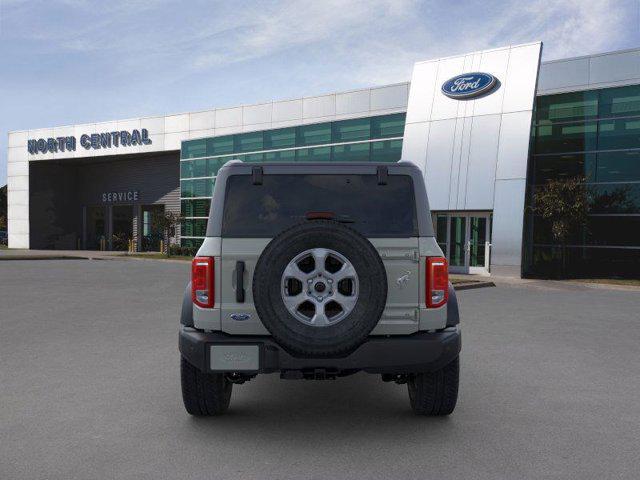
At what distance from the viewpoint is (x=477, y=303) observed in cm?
1305

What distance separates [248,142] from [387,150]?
9.39 meters

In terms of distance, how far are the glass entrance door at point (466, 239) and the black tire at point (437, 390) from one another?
1936cm

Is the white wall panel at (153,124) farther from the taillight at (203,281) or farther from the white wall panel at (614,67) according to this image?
the taillight at (203,281)

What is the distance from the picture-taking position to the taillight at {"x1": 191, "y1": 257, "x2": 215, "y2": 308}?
4.13 m

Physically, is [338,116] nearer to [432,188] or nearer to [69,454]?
[432,188]

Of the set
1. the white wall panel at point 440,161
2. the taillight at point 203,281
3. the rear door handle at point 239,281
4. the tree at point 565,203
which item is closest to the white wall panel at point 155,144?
the white wall panel at point 440,161

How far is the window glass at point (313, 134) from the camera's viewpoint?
98.4 feet

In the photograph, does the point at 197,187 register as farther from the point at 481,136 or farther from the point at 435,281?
the point at 435,281

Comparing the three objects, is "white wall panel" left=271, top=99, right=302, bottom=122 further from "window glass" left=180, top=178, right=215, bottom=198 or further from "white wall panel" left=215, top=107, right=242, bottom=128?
"window glass" left=180, top=178, right=215, bottom=198

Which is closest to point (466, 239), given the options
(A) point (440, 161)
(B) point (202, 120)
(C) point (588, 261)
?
(A) point (440, 161)

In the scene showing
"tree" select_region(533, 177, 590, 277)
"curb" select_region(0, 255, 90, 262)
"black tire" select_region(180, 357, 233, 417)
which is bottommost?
"curb" select_region(0, 255, 90, 262)

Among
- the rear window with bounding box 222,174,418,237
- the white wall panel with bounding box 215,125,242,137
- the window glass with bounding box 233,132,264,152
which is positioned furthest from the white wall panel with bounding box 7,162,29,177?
the rear window with bounding box 222,174,418,237

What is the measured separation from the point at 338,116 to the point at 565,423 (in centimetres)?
2579

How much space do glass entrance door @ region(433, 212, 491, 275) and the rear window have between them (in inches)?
774
